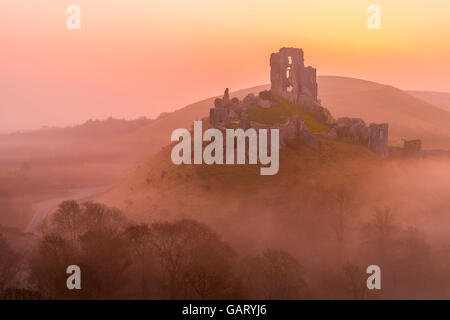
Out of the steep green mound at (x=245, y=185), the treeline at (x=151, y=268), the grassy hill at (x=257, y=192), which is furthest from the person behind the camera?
the steep green mound at (x=245, y=185)

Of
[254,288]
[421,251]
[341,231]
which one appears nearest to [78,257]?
[254,288]

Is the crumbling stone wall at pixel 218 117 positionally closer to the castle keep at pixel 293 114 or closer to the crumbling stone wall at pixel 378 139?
the castle keep at pixel 293 114

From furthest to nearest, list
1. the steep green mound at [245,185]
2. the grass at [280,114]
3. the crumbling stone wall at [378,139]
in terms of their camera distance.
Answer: the crumbling stone wall at [378,139]
the grass at [280,114]
the steep green mound at [245,185]

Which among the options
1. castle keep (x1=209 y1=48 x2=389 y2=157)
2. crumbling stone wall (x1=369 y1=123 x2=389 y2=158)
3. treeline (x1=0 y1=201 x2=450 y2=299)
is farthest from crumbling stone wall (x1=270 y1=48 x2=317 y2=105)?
treeline (x1=0 y1=201 x2=450 y2=299)

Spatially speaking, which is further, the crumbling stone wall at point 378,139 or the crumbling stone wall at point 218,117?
the crumbling stone wall at point 378,139

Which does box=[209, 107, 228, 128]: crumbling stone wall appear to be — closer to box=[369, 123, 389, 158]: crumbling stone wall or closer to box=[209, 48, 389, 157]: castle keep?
box=[209, 48, 389, 157]: castle keep

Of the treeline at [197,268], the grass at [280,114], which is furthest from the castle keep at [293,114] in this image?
the treeline at [197,268]

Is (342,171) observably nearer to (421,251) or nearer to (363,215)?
(363,215)

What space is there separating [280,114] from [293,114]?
17.5ft

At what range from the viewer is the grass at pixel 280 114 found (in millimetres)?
105400

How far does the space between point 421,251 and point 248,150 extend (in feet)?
127

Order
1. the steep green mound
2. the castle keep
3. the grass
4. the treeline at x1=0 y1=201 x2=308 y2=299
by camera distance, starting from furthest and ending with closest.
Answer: the grass
the castle keep
the steep green mound
the treeline at x1=0 y1=201 x2=308 y2=299

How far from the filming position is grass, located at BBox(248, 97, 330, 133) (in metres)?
105

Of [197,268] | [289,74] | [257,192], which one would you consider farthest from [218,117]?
[197,268]
